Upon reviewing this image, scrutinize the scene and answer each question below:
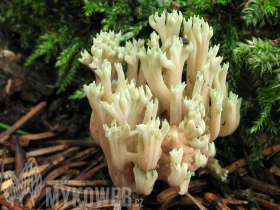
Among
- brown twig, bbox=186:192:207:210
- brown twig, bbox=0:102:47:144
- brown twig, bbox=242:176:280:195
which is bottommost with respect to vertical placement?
brown twig, bbox=186:192:207:210

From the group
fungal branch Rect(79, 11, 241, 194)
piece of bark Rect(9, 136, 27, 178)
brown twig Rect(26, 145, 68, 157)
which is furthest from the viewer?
brown twig Rect(26, 145, 68, 157)

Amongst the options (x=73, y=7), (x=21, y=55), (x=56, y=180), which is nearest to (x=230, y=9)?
(x=73, y=7)

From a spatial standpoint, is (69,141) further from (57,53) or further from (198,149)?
(198,149)

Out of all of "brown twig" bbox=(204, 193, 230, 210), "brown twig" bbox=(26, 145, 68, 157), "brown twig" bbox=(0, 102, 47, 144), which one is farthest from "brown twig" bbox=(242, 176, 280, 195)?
"brown twig" bbox=(0, 102, 47, 144)

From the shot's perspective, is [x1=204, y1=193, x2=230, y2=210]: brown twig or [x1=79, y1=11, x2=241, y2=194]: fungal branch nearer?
[x1=79, y1=11, x2=241, y2=194]: fungal branch

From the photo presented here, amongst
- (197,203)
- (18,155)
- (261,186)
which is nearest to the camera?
(197,203)

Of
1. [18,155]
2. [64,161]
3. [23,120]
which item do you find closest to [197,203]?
[64,161]

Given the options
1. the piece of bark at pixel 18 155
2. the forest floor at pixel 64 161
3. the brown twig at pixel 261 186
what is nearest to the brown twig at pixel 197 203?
the forest floor at pixel 64 161

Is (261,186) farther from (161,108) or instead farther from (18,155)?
(18,155)

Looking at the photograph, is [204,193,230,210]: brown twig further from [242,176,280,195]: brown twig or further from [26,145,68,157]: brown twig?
[26,145,68,157]: brown twig
